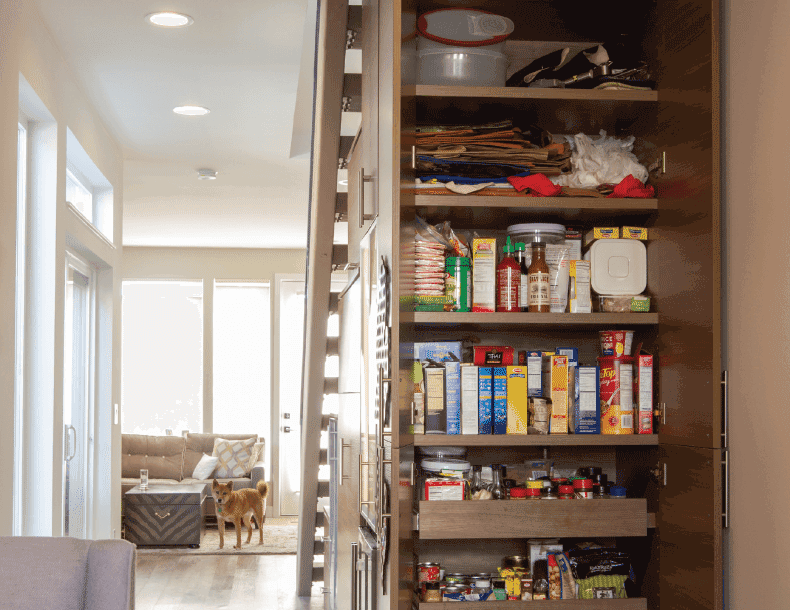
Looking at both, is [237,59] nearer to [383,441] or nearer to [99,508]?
[383,441]

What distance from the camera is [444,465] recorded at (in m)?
2.21

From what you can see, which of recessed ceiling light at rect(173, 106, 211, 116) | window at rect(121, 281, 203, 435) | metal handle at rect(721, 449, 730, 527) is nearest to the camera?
metal handle at rect(721, 449, 730, 527)

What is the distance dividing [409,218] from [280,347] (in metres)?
7.53

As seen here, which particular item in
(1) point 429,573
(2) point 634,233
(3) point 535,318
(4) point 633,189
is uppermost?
(4) point 633,189

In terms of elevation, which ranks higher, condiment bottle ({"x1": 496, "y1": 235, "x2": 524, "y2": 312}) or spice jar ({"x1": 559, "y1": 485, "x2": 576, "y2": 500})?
condiment bottle ({"x1": 496, "y1": 235, "x2": 524, "y2": 312})

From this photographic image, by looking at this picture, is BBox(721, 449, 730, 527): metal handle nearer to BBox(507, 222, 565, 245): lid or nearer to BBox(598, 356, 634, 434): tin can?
BBox(598, 356, 634, 434): tin can

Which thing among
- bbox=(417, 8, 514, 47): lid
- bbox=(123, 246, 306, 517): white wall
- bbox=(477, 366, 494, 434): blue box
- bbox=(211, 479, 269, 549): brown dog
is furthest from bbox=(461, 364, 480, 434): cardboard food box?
bbox=(123, 246, 306, 517): white wall

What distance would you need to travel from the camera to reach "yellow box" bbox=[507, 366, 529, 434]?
7.18ft

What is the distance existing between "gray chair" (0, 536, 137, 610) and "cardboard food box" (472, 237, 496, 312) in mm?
1112

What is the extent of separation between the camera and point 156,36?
365cm

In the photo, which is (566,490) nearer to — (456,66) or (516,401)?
(516,401)

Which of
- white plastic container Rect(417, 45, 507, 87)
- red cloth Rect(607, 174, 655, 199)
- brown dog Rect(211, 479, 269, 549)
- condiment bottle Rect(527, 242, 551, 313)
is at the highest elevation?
white plastic container Rect(417, 45, 507, 87)

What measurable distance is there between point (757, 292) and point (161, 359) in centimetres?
826

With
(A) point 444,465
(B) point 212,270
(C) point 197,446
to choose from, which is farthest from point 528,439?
(B) point 212,270
